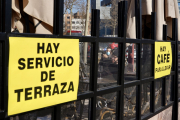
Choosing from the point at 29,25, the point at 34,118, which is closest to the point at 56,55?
the point at 34,118

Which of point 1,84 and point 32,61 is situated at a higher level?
point 32,61

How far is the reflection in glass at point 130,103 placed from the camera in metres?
2.03

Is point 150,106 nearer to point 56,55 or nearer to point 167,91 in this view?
point 167,91

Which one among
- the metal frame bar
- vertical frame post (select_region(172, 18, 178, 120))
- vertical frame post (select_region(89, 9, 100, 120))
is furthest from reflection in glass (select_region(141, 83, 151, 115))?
vertical frame post (select_region(89, 9, 100, 120))

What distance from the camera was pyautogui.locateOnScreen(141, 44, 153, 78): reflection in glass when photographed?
219cm

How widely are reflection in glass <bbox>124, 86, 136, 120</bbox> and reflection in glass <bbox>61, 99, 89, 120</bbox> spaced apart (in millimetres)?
566

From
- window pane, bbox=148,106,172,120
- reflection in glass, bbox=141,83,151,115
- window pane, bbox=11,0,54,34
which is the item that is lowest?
window pane, bbox=148,106,172,120

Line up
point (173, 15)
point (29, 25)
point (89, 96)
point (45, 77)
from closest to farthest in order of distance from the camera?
point (45, 77), point (89, 96), point (29, 25), point (173, 15)

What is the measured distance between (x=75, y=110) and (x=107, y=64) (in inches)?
18.0

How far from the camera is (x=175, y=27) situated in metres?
2.80

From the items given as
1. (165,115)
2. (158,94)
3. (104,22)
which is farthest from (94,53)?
(165,115)

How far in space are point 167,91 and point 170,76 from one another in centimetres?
20

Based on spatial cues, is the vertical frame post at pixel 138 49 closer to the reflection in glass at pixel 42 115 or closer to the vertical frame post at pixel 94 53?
the vertical frame post at pixel 94 53

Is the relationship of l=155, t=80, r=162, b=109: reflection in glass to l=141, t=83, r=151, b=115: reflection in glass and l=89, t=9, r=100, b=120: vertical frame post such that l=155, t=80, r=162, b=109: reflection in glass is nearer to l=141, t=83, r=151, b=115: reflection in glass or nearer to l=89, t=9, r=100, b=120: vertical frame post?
l=141, t=83, r=151, b=115: reflection in glass
